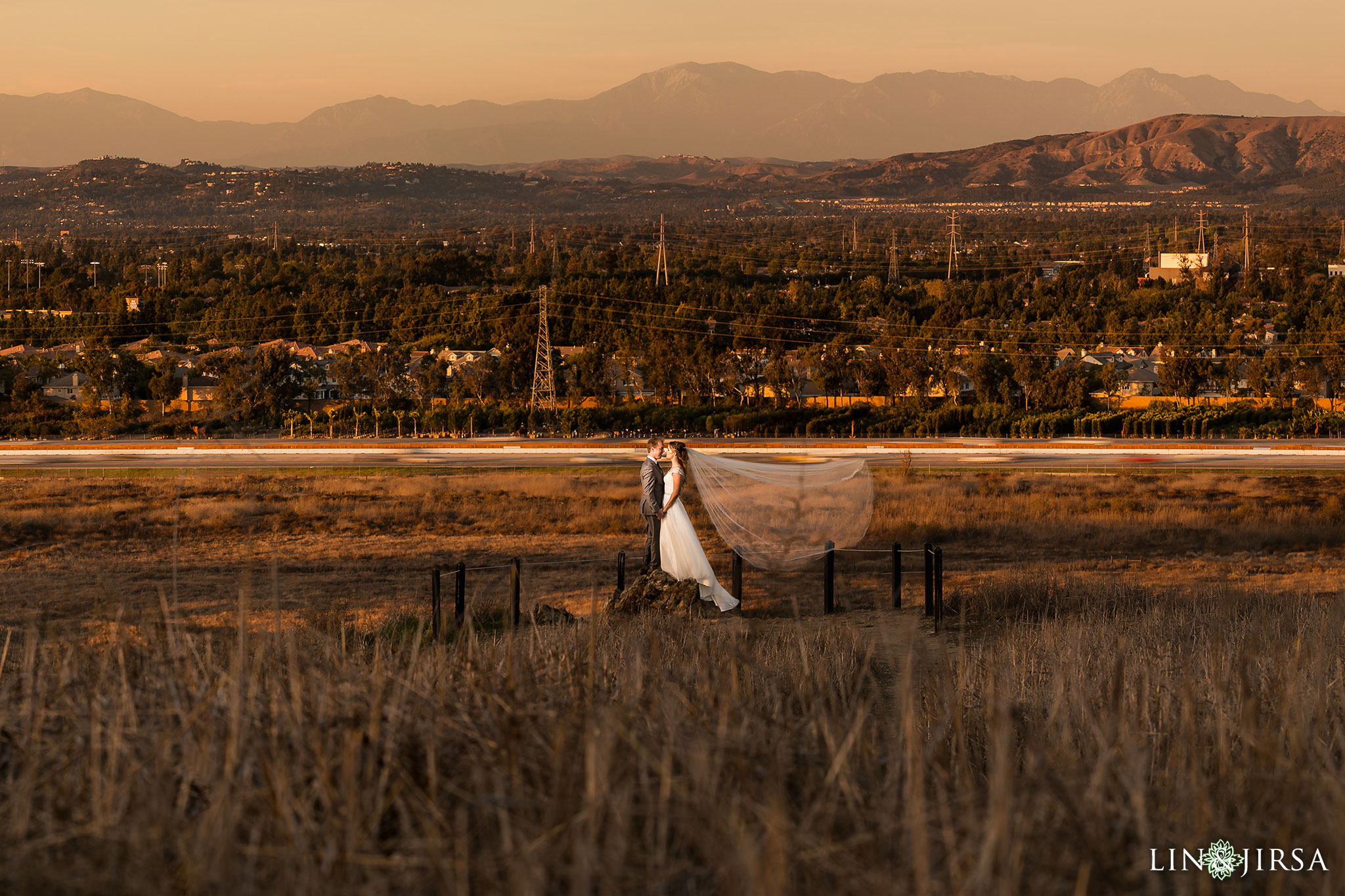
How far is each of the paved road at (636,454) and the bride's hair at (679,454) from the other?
2716 cm

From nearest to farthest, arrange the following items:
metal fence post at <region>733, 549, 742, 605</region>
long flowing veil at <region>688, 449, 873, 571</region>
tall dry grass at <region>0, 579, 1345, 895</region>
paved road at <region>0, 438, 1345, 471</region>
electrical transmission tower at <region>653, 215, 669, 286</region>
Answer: tall dry grass at <region>0, 579, 1345, 895</region>
long flowing veil at <region>688, 449, 873, 571</region>
metal fence post at <region>733, 549, 742, 605</region>
paved road at <region>0, 438, 1345, 471</region>
electrical transmission tower at <region>653, 215, 669, 286</region>

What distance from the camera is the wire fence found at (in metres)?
10.7

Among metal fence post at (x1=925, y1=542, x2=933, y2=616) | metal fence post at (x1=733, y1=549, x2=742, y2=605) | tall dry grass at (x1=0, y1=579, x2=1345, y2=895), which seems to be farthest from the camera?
metal fence post at (x1=733, y1=549, x2=742, y2=605)

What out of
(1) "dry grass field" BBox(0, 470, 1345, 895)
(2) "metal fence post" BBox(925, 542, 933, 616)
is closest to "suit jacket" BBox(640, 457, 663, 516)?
(2) "metal fence post" BBox(925, 542, 933, 616)

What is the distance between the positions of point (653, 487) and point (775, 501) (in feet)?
4.81

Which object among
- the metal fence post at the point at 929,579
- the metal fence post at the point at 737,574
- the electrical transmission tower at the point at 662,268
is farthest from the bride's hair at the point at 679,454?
the electrical transmission tower at the point at 662,268

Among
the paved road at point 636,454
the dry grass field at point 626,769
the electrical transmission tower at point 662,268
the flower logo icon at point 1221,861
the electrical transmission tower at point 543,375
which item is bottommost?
the paved road at point 636,454

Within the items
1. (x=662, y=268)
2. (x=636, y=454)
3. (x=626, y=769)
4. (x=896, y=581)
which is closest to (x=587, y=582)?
(x=896, y=581)

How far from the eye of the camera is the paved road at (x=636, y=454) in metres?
41.1

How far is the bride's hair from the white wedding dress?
0.42ft

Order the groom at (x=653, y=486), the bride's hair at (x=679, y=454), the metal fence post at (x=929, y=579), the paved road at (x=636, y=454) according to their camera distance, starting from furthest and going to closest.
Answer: the paved road at (x=636, y=454)
the groom at (x=653, y=486)
the bride's hair at (x=679, y=454)
the metal fence post at (x=929, y=579)

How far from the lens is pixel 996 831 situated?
1978mm

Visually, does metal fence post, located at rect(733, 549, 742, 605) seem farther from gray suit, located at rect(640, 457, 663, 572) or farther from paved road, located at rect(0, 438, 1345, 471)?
paved road, located at rect(0, 438, 1345, 471)

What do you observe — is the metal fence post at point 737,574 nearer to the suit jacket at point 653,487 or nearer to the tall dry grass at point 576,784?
the suit jacket at point 653,487
